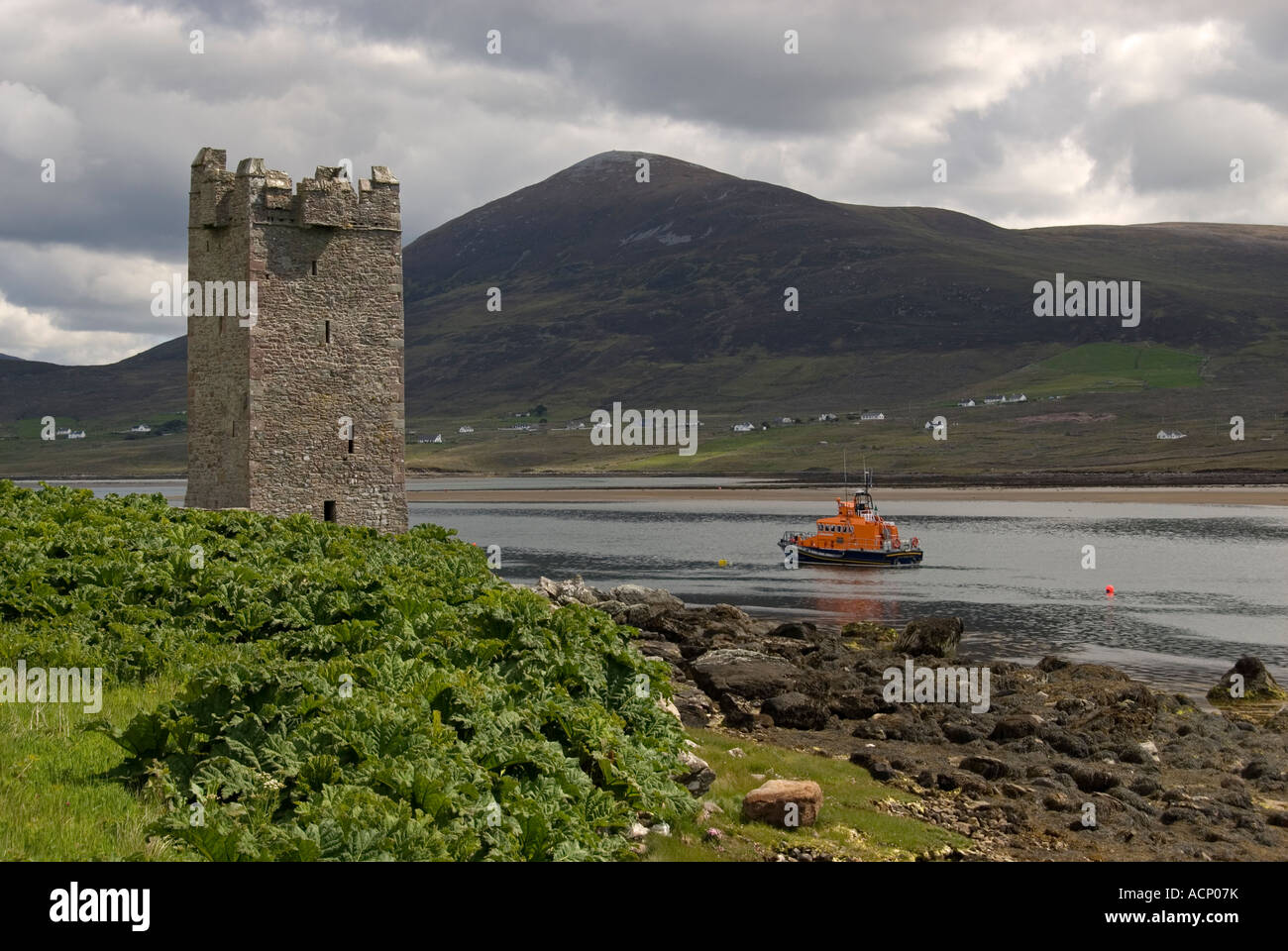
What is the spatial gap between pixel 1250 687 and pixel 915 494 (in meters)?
97.8

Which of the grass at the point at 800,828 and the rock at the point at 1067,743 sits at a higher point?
the grass at the point at 800,828

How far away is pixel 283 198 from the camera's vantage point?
30547 millimetres

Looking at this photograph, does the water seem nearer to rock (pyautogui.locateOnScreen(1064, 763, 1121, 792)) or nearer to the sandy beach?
the sandy beach

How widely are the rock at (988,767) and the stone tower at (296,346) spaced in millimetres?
17771


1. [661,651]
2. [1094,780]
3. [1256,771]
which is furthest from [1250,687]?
[661,651]

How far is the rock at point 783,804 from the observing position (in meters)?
14.0

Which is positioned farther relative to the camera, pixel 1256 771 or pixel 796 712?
pixel 796 712

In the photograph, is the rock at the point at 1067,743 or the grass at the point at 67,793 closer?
the grass at the point at 67,793

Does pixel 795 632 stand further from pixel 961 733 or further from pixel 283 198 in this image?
pixel 283 198

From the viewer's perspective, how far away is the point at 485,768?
32.4ft

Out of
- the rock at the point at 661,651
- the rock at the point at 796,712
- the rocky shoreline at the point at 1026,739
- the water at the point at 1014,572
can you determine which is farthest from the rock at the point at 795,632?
the rock at the point at 796,712

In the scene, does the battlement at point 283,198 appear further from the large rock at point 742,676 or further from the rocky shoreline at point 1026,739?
the large rock at point 742,676

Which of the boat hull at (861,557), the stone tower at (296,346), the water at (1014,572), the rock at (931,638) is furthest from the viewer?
the boat hull at (861,557)
